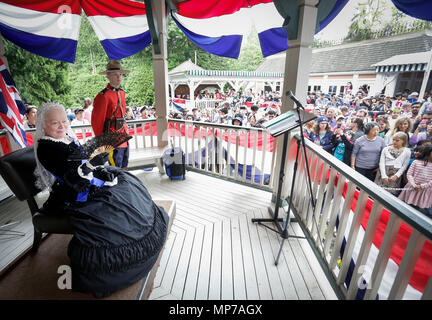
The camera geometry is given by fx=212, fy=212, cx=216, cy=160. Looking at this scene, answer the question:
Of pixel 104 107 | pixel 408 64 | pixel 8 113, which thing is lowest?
pixel 8 113

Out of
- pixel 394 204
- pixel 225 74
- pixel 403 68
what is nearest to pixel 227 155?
pixel 394 204

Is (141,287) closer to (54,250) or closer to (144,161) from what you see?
(54,250)

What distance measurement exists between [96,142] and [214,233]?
57.7 inches

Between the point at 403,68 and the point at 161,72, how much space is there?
13.6 meters

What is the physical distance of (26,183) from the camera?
1564 millimetres

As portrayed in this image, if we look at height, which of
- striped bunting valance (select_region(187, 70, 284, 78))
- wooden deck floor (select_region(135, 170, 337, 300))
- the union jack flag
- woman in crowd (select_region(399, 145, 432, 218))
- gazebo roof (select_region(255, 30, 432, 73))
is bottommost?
wooden deck floor (select_region(135, 170, 337, 300))

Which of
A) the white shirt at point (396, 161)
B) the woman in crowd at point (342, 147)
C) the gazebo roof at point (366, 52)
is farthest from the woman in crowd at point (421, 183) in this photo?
the gazebo roof at point (366, 52)

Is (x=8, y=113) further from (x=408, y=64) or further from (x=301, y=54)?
(x=408, y=64)

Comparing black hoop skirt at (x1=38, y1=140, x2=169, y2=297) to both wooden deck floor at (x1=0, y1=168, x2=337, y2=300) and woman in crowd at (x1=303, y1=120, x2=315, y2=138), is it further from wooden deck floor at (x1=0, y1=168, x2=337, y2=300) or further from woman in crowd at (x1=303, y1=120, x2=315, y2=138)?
woman in crowd at (x1=303, y1=120, x2=315, y2=138)

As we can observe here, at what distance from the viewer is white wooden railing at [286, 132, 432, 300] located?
3.22 feet

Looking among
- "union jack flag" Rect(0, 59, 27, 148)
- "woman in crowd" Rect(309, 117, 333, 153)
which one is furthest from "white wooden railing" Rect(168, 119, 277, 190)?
"union jack flag" Rect(0, 59, 27, 148)

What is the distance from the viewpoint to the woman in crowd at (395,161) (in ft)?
10.5

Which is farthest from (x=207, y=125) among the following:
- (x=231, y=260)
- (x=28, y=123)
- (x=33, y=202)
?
(x=28, y=123)

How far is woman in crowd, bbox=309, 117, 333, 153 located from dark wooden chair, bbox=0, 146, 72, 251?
4.04 m
